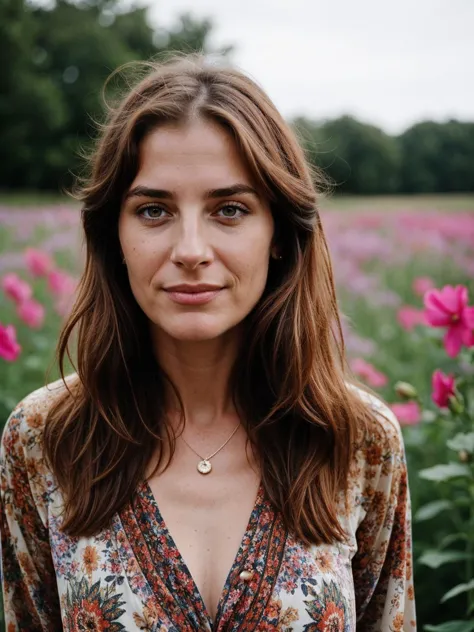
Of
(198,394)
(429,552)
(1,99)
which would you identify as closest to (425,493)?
(429,552)

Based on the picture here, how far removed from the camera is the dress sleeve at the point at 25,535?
1492 millimetres

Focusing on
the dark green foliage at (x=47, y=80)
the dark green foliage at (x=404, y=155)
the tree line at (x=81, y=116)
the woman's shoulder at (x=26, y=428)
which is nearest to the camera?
the woman's shoulder at (x=26, y=428)

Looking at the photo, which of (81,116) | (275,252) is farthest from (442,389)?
(81,116)

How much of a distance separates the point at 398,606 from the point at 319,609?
0.41 meters

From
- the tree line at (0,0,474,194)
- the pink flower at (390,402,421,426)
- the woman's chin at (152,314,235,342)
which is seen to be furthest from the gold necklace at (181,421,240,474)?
the tree line at (0,0,474,194)

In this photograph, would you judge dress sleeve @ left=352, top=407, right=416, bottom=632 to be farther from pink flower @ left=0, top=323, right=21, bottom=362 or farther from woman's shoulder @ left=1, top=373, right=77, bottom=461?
pink flower @ left=0, top=323, right=21, bottom=362

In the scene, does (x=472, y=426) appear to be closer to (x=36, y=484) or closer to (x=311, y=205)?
(x=311, y=205)

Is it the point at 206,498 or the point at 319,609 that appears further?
the point at 206,498

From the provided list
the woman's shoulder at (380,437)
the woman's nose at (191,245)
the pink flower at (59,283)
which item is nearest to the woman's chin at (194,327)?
the woman's nose at (191,245)

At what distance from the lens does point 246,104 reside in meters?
1.40

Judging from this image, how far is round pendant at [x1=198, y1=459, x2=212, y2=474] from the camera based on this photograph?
4.84 feet

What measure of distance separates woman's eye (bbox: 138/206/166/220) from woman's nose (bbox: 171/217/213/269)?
0.17 feet

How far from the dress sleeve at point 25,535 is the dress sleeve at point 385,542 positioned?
27.2 inches

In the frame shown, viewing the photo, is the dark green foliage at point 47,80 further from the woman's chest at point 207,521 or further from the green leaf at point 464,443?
the woman's chest at point 207,521
